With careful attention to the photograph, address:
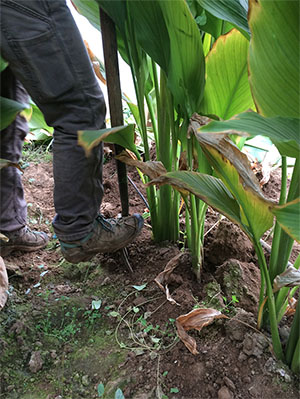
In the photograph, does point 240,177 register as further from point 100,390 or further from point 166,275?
point 100,390

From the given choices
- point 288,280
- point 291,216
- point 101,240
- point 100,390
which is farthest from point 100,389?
point 291,216

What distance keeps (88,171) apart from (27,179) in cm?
98

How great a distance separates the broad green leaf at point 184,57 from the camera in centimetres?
76

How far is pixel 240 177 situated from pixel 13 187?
2.92 ft

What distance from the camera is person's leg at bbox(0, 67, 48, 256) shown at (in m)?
1.19

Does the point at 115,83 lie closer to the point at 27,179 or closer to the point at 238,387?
the point at 238,387

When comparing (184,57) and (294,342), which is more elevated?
(184,57)

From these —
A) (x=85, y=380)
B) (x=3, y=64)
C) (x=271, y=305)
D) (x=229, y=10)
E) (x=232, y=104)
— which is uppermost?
(x=229, y=10)

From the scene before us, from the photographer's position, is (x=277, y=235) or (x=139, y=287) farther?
(x=139, y=287)

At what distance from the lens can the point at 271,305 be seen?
0.79 m

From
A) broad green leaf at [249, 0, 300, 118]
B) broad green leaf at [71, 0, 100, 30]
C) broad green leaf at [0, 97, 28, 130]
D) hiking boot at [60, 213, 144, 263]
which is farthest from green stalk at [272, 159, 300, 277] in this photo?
broad green leaf at [71, 0, 100, 30]

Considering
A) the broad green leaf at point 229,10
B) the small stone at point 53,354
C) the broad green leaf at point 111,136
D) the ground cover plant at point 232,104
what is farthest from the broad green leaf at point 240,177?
the small stone at point 53,354

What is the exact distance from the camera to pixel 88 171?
0.99 metres

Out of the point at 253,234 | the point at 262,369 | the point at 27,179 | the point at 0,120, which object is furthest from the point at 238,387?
the point at 27,179
